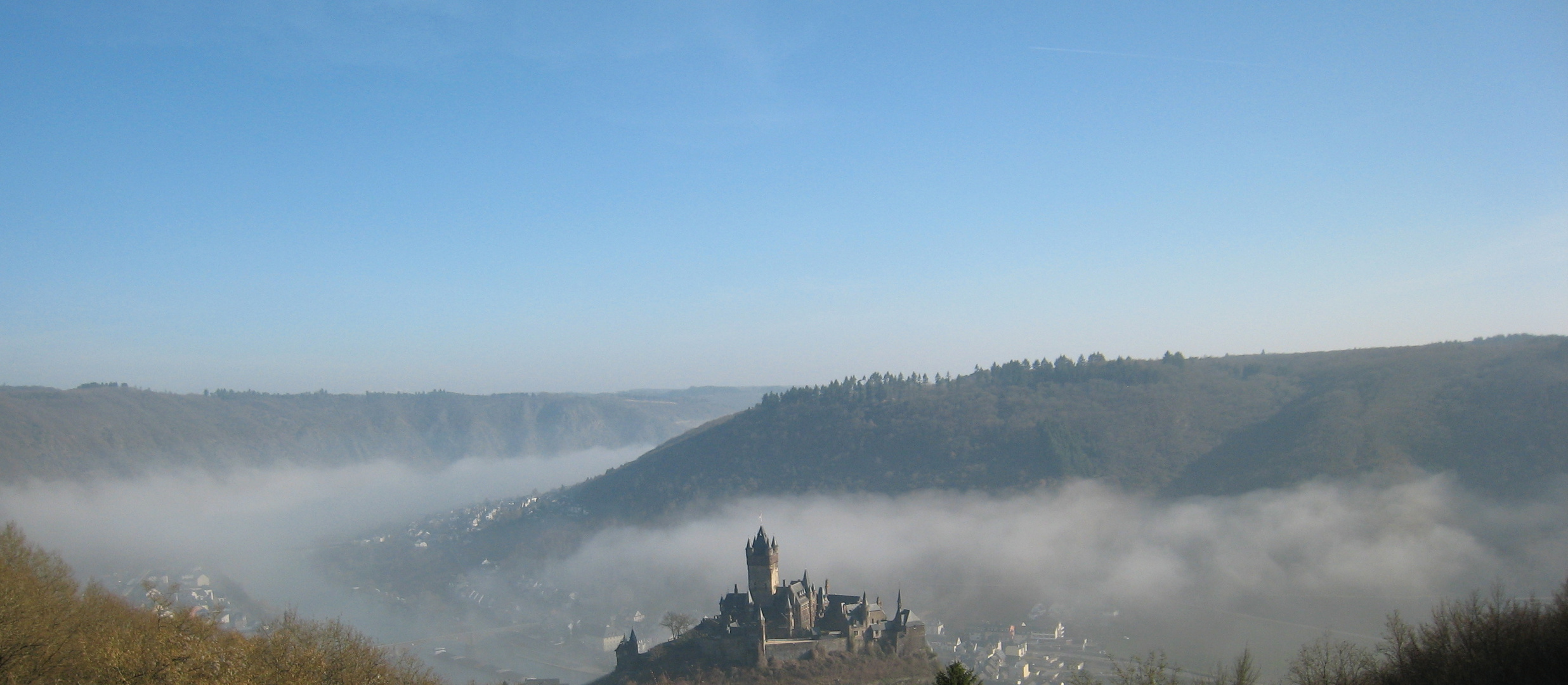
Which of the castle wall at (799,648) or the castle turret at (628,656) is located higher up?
the castle wall at (799,648)

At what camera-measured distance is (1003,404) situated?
585ft

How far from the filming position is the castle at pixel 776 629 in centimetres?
5747

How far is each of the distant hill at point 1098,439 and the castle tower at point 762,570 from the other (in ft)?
300

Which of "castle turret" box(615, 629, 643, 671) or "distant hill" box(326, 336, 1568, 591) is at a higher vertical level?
"distant hill" box(326, 336, 1568, 591)

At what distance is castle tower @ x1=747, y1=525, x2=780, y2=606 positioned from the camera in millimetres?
62469

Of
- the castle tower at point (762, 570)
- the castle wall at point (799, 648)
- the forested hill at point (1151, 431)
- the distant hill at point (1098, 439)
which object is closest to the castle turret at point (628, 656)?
the castle tower at point (762, 570)

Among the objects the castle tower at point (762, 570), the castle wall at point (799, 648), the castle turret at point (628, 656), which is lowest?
the castle turret at point (628, 656)

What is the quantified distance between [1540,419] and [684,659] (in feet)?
436

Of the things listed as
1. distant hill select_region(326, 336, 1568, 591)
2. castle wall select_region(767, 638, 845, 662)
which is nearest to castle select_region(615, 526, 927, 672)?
castle wall select_region(767, 638, 845, 662)

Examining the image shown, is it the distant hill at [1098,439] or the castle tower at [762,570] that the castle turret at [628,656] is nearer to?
the castle tower at [762,570]

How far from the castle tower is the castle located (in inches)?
1.9

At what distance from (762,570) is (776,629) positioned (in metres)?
4.62

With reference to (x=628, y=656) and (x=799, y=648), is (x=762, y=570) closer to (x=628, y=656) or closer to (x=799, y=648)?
(x=799, y=648)

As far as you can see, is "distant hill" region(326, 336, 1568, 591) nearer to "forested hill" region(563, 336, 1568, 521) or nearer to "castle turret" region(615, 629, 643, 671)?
"forested hill" region(563, 336, 1568, 521)
